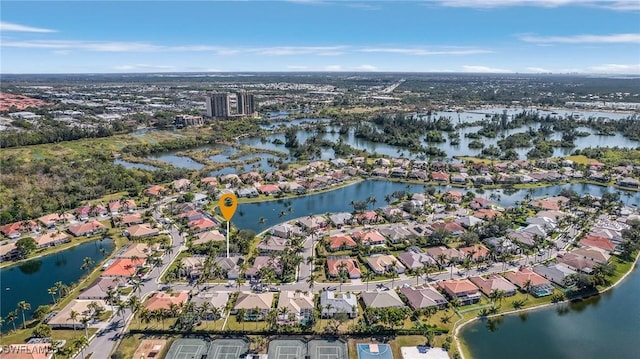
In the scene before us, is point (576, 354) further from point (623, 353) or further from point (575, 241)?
point (575, 241)

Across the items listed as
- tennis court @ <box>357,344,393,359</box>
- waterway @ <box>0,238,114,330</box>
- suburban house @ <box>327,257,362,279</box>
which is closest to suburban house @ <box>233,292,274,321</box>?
suburban house @ <box>327,257,362,279</box>

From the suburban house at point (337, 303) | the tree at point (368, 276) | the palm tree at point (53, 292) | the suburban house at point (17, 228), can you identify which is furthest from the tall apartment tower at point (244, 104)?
the suburban house at point (337, 303)

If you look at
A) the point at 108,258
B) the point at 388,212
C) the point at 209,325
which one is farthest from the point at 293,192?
the point at 209,325

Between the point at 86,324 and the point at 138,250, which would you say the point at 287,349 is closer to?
the point at 86,324

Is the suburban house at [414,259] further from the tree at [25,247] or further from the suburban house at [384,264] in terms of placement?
the tree at [25,247]

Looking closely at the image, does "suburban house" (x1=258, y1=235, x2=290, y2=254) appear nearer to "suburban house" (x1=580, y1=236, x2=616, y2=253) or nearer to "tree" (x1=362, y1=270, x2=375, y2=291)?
"tree" (x1=362, y1=270, x2=375, y2=291)
